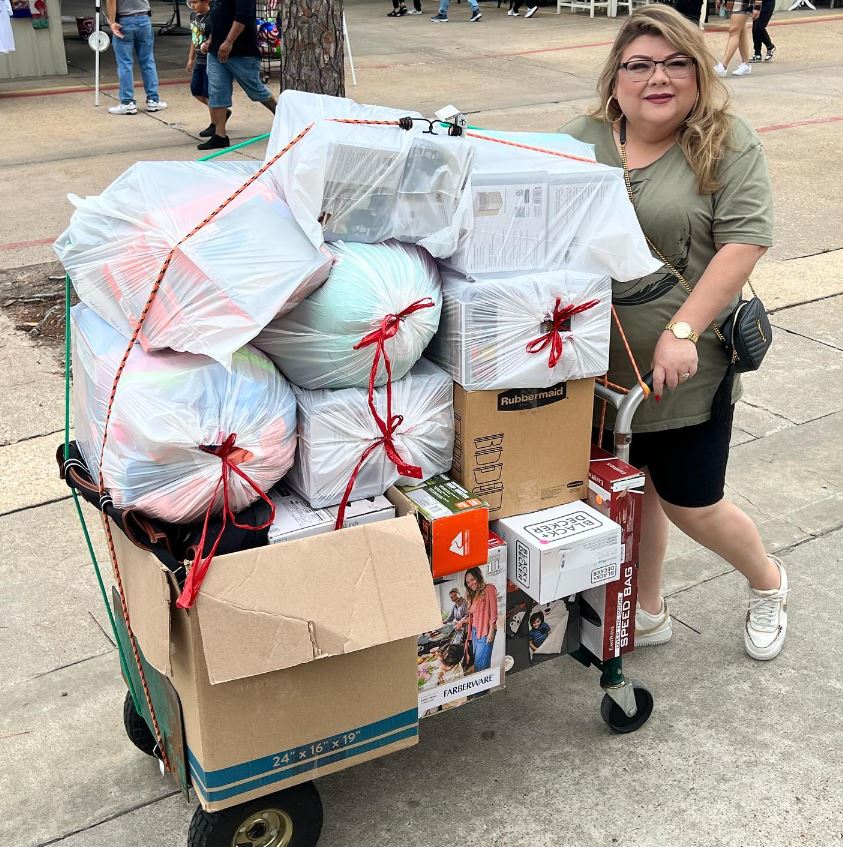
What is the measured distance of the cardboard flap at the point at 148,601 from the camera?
77.3 inches

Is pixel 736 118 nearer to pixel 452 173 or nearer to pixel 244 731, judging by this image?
pixel 452 173

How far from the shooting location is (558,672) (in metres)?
3.03

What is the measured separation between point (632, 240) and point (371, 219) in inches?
23.6

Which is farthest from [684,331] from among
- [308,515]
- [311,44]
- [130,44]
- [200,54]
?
[130,44]

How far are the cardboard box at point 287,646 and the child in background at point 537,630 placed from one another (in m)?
0.43

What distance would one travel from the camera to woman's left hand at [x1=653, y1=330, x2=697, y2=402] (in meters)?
2.44

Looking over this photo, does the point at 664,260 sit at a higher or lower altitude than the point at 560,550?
higher

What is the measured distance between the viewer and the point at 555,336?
2.27m

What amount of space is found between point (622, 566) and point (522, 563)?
0.33 metres

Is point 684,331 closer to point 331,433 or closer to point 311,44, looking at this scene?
point 331,433

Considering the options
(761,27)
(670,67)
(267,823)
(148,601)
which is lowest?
(267,823)

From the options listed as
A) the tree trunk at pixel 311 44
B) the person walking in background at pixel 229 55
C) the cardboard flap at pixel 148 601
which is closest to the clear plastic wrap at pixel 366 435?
the cardboard flap at pixel 148 601

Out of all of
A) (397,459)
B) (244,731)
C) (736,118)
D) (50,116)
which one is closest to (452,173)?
(397,459)

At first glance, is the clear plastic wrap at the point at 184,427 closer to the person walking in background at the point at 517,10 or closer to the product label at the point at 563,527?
the product label at the point at 563,527
